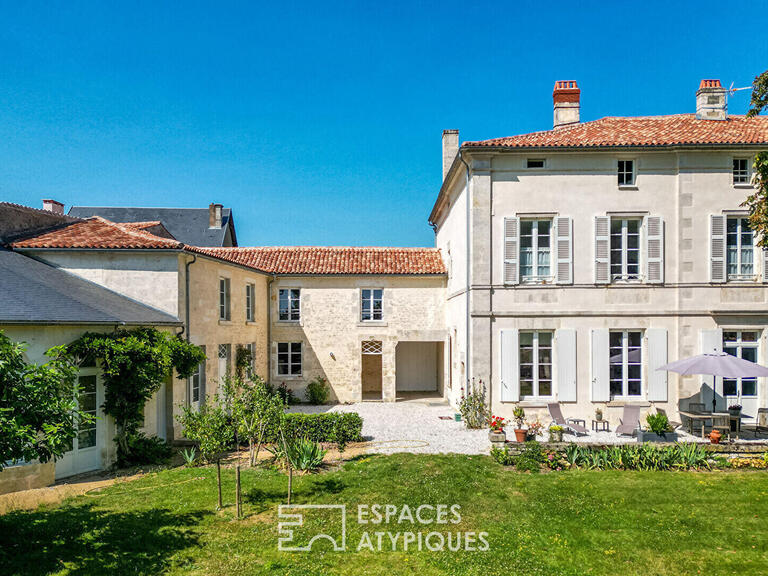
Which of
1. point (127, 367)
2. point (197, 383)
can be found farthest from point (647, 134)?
point (127, 367)

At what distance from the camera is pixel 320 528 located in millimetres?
6945

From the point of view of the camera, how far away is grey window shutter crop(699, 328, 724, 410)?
527 inches

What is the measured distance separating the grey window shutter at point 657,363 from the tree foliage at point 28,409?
1375 centimetres

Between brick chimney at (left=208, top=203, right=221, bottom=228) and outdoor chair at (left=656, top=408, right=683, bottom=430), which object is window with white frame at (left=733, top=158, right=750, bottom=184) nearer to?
outdoor chair at (left=656, top=408, right=683, bottom=430)

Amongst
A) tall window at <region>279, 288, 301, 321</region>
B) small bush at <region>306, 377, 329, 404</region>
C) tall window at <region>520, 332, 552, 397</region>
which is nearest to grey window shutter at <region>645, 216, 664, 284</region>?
tall window at <region>520, 332, 552, 397</region>

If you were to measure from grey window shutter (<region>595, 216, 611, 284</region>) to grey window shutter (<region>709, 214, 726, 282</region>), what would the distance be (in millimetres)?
2837

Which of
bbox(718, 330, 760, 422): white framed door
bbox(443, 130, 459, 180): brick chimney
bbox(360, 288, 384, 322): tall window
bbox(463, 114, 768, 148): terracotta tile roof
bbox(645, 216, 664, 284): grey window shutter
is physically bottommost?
bbox(718, 330, 760, 422): white framed door

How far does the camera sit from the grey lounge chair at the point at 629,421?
12078 millimetres

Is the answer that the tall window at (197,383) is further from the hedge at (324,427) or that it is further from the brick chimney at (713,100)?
the brick chimney at (713,100)

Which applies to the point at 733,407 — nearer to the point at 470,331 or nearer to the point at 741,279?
the point at 741,279

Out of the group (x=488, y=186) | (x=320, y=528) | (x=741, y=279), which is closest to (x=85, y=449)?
(x=320, y=528)

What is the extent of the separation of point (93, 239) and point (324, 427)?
7.77m

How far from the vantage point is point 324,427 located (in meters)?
11.8

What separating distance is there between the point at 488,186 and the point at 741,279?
7.69 metres
